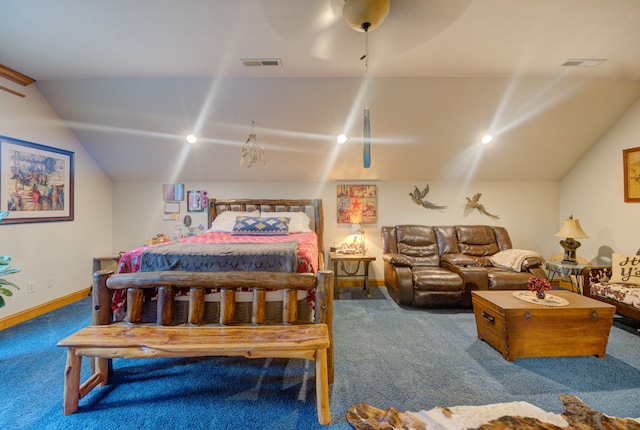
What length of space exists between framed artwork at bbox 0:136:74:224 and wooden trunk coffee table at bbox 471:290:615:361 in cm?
486

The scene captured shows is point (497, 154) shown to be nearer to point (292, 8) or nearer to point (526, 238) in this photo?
point (526, 238)

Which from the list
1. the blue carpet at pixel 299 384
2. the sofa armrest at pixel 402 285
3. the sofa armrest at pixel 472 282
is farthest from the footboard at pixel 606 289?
the sofa armrest at pixel 402 285

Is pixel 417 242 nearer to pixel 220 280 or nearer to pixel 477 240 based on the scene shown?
pixel 477 240

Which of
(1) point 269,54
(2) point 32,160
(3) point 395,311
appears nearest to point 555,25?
(1) point 269,54

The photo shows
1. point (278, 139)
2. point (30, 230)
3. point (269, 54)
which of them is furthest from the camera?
point (278, 139)

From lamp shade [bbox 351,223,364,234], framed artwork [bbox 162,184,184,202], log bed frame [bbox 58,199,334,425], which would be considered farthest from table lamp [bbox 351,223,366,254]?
framed artwork [bbox 162,184,184,202]

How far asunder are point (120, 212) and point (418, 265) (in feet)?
15.2

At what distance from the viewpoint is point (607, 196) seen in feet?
12.2

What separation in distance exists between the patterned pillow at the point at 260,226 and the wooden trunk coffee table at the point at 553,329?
8.01 ft

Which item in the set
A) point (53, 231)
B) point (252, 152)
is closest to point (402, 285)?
point (252, 152)

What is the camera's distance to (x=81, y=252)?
3.83 m

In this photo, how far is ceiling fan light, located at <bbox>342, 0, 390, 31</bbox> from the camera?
1.70 metres

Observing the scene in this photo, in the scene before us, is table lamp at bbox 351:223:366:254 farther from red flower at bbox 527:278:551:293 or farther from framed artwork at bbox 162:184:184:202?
framed artwork at bbox 162:184:184:202

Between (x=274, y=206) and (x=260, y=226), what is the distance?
0.71m
